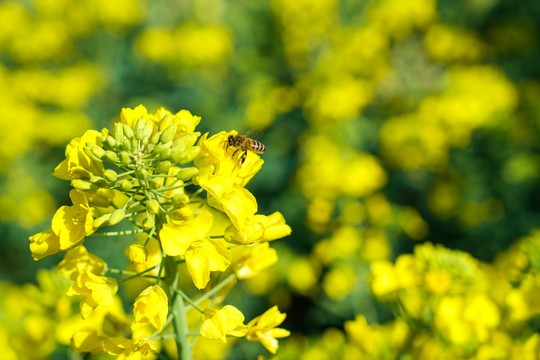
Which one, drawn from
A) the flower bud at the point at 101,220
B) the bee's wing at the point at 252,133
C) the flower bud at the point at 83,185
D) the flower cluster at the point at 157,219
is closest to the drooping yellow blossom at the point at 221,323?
the flower cluster at the point at 157,219

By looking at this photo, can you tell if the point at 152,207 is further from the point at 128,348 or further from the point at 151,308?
the point at 128,348

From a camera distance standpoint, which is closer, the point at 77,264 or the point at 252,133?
the point at 77,264

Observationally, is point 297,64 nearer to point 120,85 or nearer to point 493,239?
point 120,85

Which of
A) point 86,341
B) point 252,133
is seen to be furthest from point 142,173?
point 252,133

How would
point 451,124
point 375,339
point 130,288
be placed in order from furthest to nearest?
point 451,124
point 130,288
point 375,339

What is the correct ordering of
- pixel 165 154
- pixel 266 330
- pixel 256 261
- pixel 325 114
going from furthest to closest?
pixel 325 114 < pixel 256 261 < pixel 266 330 < pixel 165 154

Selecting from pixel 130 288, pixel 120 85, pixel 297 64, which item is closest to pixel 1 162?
pixel 120 85

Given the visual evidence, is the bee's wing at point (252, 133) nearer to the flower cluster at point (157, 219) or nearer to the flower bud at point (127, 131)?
the flower cluster at point (157, 219)
